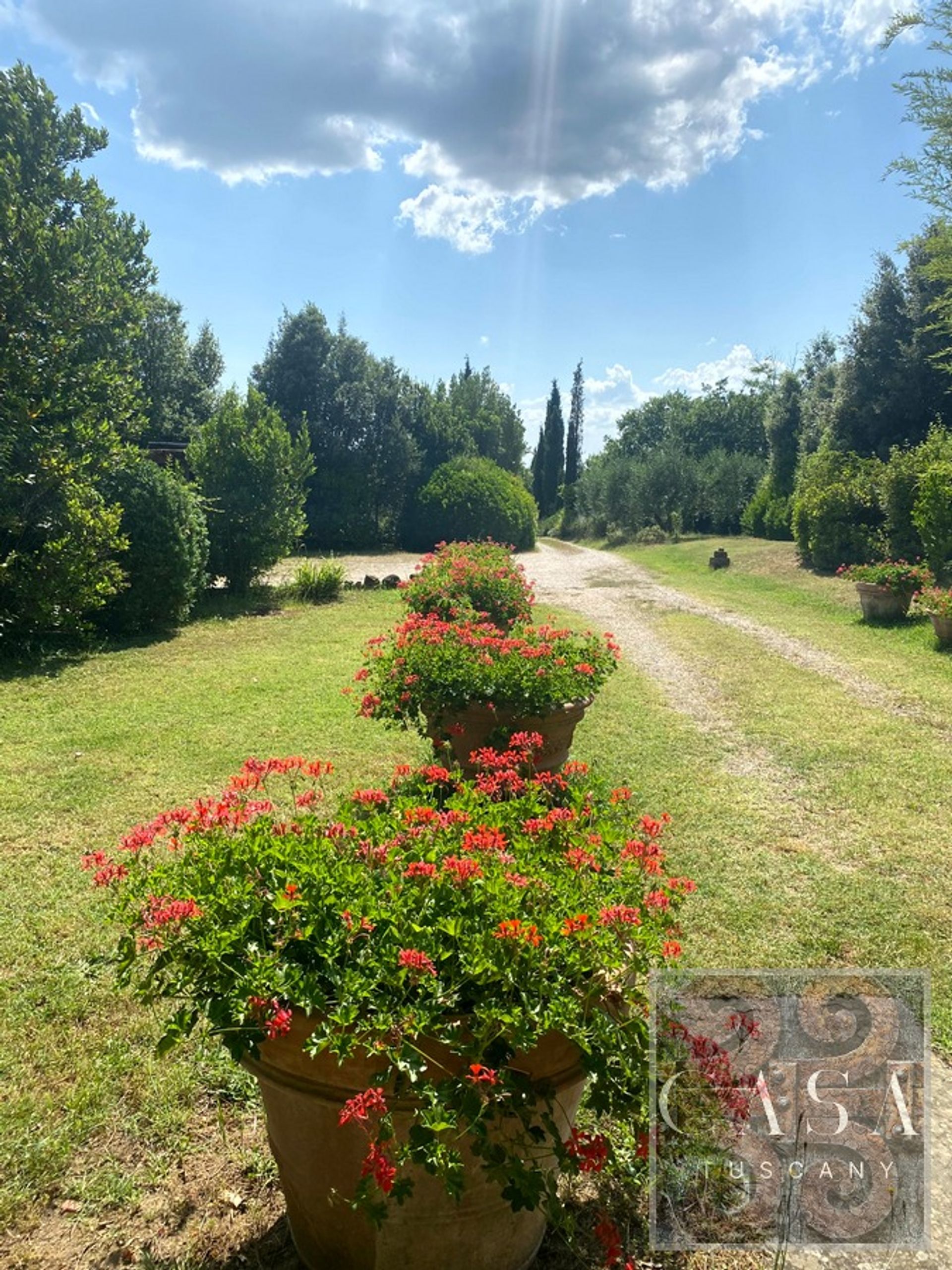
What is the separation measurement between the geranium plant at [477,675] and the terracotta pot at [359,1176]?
261cm

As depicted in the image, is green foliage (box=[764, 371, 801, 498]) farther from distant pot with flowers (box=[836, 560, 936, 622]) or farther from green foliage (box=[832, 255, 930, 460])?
distant pot with flowers (box=[836, 560, 936, 622])

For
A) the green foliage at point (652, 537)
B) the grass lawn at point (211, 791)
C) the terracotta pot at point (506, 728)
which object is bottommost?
the grass lawn at point (211, 791)

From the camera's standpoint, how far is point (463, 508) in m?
24.8

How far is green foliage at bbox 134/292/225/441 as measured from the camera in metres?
25.0

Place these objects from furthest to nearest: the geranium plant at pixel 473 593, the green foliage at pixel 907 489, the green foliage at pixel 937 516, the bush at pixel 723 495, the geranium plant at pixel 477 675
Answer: the bush at pixel 723 495 < the green foliage at pixel 907 489 < the green foliage at pixel 937 516 < the geranium plant at pixel 473 593 < the geranium plant at pixel 477 675

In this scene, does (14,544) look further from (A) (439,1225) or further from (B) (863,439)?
(B) (863,439)

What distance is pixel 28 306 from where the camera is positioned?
8.62 m

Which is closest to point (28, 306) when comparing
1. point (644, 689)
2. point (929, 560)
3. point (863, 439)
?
point (644, 689)

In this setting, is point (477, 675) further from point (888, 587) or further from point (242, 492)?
point (242, 492)

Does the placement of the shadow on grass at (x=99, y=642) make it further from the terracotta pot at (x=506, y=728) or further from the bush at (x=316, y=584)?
the terracotta pot at (x=506, y=728)

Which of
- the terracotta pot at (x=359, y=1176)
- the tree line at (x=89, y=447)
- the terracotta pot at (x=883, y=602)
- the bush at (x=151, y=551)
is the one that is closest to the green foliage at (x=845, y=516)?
the terracotta pot at (x=883, y=602)

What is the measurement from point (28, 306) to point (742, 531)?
85.3ft

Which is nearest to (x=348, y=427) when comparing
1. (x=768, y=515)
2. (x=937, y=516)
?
(x=768, y=515)

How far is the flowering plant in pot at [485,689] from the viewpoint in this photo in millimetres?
4223
